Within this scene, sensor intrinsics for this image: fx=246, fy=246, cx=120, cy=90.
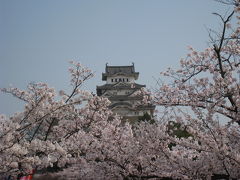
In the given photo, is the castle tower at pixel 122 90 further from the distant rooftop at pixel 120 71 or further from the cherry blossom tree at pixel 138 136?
the cherry blossom tree at pixel 138 136

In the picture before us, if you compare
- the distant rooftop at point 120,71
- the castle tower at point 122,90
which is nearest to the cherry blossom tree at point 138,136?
the castle tower at point 122,90

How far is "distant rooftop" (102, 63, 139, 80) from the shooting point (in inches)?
1944

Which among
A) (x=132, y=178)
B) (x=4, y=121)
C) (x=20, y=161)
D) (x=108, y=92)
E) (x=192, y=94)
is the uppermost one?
(x=108, y=92)

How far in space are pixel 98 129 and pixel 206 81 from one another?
4.28 meters

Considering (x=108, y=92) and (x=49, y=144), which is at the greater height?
(x=108, y=92)

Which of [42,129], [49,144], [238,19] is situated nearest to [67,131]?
[42,129]

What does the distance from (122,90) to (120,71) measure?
19.1 feet

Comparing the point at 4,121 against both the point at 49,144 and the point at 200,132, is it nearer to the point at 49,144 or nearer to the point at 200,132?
the point at 49,144

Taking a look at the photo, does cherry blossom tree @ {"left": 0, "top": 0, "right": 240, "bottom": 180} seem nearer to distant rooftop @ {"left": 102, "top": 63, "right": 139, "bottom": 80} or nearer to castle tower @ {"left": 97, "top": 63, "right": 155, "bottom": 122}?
castle tower @ {"left": 97, "top": 63, "right": 155, "bottom": 122}

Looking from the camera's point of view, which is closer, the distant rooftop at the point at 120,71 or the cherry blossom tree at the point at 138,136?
the cherry blossom tree at the point at 138,136

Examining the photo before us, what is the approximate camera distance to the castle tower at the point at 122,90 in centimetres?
4069

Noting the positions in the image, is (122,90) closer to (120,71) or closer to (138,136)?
(120,71)

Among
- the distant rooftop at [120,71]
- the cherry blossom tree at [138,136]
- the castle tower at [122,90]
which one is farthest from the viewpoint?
the distant rooftop at [120,71]

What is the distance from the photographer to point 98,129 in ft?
30.4
